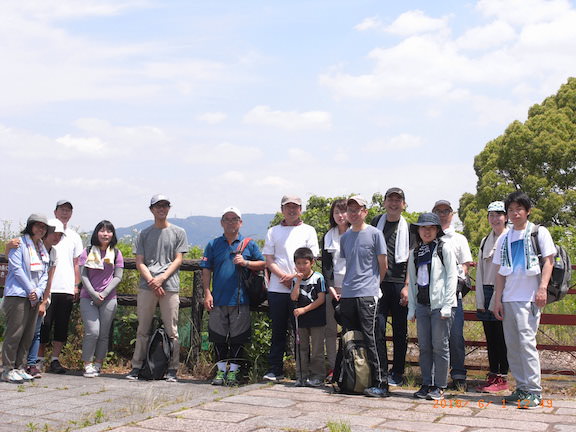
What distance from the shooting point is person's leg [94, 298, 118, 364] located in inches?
329

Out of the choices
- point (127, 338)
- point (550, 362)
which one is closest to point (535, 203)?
point (550, 362)

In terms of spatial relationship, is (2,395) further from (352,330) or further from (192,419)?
(352,330)

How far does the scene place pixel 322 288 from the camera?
7.61 m

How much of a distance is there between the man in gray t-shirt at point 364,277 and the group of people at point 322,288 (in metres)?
0.01

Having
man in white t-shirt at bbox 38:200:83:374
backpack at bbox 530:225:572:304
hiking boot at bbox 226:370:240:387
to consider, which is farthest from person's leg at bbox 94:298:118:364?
backpack at bbox 530:225:572:304

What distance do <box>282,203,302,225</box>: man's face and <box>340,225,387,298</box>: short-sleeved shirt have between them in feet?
2.81

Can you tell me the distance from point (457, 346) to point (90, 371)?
4.05 m

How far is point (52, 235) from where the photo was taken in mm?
8250

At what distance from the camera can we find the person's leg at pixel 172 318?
810cm

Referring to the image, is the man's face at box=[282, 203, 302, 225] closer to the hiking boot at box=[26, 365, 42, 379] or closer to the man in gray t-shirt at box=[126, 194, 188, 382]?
the man in gray t-shirt at box=[126, 194, 188, 382]

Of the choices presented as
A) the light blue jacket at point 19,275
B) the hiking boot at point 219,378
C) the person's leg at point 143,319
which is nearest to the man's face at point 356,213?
the hiking boot at point 219,378

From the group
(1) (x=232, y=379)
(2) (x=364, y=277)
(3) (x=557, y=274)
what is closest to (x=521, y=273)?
(3) (x=557, y=274)

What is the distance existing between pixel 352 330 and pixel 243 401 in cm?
137

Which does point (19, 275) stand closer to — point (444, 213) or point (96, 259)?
point (96, 259)
